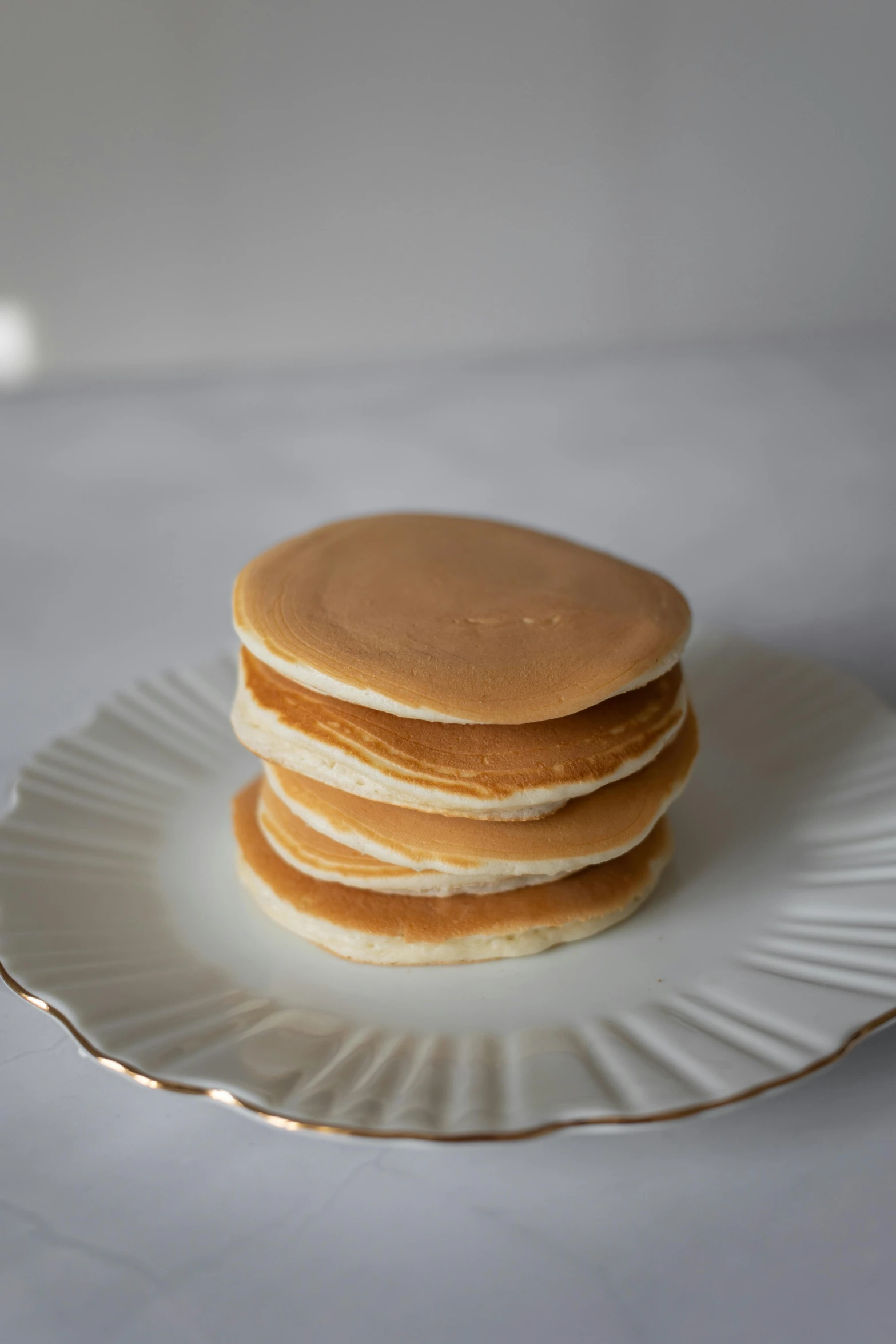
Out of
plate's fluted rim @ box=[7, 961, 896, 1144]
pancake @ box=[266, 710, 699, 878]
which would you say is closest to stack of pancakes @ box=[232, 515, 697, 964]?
pancake @ box=[266, 710, 699, 878]

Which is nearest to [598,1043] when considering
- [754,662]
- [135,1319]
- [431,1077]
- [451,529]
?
[431,1077]

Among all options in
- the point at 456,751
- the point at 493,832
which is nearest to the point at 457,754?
the point at 456,751

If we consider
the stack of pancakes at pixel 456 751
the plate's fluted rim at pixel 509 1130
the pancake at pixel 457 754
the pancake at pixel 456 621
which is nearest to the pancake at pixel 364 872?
the stack of pancakes at pixel 456 751

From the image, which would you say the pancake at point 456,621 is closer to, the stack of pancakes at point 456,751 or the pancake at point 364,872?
the stack of pancakes at point 456,751

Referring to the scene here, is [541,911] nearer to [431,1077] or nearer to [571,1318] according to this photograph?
[431,1077]

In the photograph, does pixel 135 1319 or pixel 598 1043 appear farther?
pixel 598 1043
